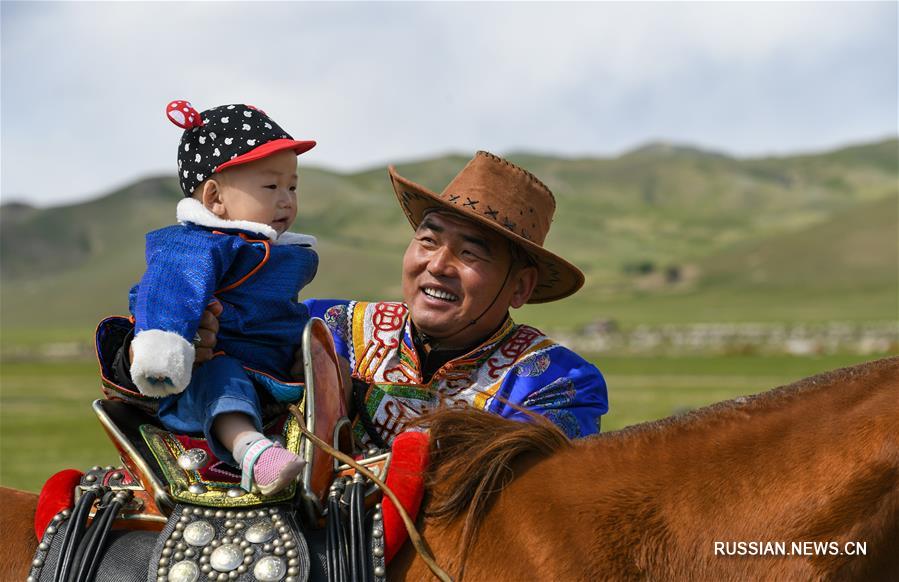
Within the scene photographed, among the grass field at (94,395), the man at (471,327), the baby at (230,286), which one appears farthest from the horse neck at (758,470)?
the grass field at (94,395)

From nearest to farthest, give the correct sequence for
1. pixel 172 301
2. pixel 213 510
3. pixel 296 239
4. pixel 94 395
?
pixel 213 510 → pixel 172 301 → pixel 296 239 → pixel 94 395

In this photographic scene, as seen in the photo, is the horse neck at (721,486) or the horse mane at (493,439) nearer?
the horse neck at (721,486)

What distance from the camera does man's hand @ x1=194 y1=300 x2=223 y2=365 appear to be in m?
2.94

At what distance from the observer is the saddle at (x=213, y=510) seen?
2600 millimetres

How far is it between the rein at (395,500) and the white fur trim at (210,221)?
0.69 meters

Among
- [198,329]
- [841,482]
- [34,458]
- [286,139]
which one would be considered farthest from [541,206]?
[34,458]

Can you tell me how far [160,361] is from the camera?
2.73m

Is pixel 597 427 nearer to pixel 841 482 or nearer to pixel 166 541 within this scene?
pixel 841 482

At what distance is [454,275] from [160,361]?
4.20ft

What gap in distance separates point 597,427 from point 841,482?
1252 mm

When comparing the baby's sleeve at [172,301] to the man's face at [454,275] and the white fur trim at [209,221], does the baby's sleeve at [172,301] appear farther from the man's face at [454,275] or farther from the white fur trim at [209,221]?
the man's face at [454,275]

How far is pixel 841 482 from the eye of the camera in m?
2.35

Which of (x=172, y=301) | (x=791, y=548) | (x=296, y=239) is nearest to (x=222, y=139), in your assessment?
(x=296, y=239)

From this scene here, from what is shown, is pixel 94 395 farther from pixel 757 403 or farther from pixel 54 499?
pixel 757 403
